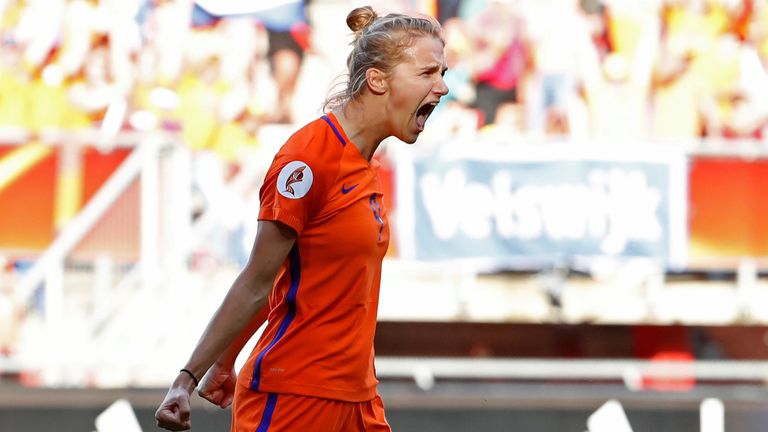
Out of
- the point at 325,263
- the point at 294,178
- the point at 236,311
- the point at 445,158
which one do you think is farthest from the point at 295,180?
the point at 445,158

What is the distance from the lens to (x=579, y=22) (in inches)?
439

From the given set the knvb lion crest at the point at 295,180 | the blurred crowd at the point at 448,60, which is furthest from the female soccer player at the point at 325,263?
the blurred crowd at the point at 448,60

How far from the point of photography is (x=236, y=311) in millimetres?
3057

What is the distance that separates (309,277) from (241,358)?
5748mm

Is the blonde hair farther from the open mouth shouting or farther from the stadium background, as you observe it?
the stadium background

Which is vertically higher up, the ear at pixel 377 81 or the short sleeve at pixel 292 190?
the ear at pixel 377 81

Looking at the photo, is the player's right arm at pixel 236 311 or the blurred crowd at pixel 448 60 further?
the blurred crowd at pixel 448 60

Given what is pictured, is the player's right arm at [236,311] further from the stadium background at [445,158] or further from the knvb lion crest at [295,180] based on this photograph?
the stadium background at [445,158]

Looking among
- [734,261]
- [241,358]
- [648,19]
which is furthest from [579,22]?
[241,358]

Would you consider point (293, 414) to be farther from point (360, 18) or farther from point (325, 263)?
point (360, 18)

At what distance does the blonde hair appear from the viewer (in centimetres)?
314

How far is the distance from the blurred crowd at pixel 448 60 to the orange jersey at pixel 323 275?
305 inches

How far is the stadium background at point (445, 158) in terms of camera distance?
10570 millimetres

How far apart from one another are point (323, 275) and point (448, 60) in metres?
8.09
